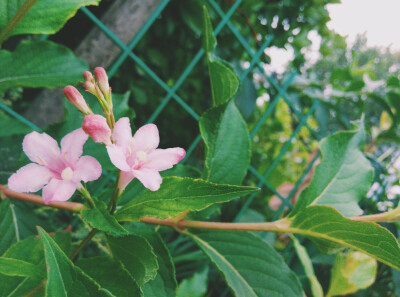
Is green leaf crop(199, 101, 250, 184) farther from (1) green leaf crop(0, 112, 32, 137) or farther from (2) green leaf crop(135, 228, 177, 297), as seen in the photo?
(1) green leaf crop(0, 112, 32, 137)

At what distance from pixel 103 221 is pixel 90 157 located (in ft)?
0.26

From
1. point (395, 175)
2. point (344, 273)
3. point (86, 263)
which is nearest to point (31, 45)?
point (86, 263)

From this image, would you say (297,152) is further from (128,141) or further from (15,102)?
(128,141)

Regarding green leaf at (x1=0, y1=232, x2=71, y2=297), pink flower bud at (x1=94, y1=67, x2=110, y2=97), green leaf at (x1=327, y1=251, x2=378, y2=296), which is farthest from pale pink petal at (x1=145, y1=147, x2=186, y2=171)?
green leaf at (x1=327, y1=251, x2=378, y2=296)

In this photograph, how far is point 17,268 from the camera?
0.40 metres

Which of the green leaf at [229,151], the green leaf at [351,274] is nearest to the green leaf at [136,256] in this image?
the green leaf at [229,151]

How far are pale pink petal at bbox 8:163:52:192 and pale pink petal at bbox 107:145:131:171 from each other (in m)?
0.10

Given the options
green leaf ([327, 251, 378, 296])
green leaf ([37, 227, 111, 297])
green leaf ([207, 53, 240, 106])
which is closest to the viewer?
green leaf ([37, 227, 111, 297])

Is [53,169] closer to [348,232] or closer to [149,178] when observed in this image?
[149,178]

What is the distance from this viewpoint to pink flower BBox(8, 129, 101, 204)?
39cm

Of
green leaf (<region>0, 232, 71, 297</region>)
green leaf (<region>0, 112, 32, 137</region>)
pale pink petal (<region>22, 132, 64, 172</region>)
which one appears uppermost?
pale pink petal (<region>22, 132, 64, 172</region>)

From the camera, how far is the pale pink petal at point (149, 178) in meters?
0.39

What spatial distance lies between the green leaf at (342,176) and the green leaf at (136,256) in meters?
0.34

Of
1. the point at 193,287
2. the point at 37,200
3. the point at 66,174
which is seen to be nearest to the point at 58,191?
the point at 66,174
